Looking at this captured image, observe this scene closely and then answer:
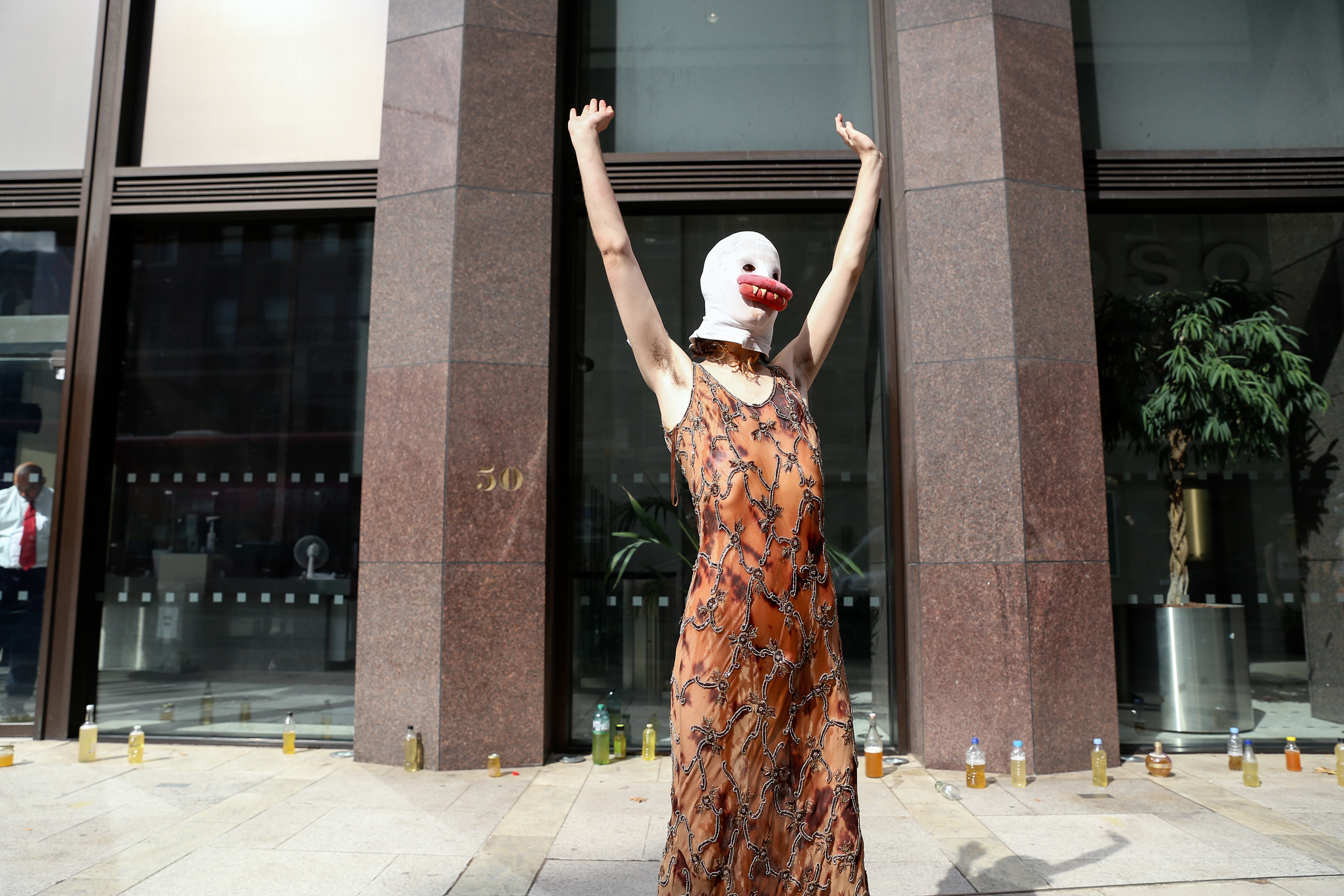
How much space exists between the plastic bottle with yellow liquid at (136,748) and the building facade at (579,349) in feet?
2.38

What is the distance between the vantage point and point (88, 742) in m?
6.04

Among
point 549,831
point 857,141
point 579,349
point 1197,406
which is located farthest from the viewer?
point 579,349

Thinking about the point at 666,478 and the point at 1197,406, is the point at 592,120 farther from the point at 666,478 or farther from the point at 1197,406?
the point at 1197,406

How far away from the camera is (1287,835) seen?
445cm

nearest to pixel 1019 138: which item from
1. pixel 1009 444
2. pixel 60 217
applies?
pixel 1009 444

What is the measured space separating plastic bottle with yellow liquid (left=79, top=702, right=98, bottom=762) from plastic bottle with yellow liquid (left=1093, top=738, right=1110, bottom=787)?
655 cm

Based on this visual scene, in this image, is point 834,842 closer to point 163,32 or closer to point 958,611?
point 958,611

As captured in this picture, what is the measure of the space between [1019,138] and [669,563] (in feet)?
13.0

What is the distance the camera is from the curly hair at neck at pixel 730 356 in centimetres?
245

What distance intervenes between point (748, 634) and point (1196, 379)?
18.9 feet

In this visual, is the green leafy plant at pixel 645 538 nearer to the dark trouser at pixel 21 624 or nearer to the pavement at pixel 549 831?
the pavement at pixel 549 831

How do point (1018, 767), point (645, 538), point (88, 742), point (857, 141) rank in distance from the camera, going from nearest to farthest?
1. point (857, 141)
2. point (1018, 767)
3. point (88, 742)
4. point (645, 538)

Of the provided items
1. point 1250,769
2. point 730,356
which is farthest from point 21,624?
point 1250,769

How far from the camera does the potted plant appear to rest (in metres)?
6.43
